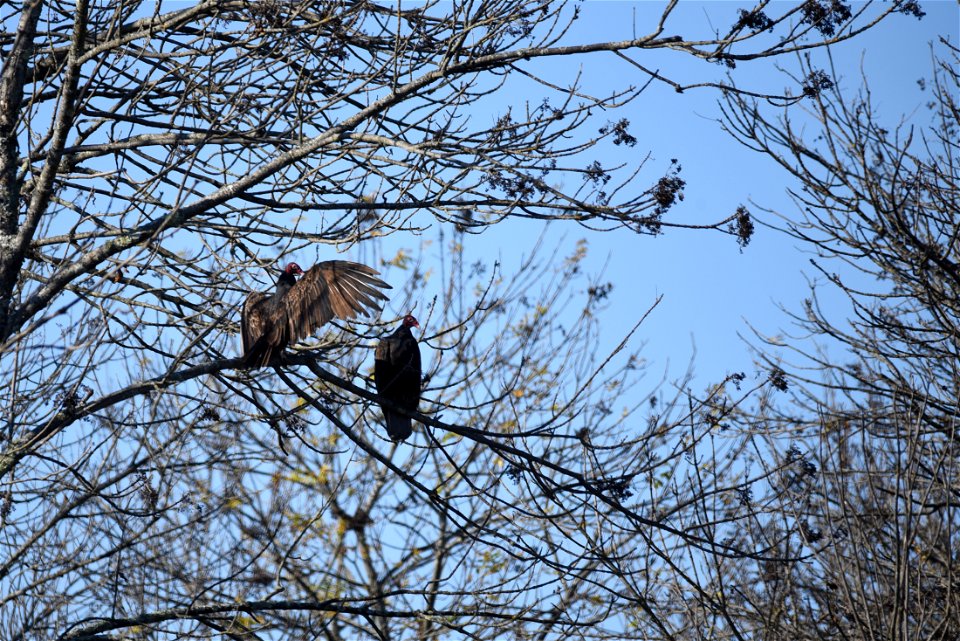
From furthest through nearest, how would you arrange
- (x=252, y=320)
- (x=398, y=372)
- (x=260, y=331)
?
(x=398, y=372) → (x=252, y=320) → (x=260, y=331)

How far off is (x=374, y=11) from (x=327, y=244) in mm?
1296

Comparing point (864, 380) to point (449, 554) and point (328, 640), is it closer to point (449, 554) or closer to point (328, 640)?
point (449, 554)

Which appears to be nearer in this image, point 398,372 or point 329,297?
point 329,297

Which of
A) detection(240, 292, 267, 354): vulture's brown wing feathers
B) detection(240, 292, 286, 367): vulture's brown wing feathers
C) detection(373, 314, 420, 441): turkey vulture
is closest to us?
detection(240, 292, 286, 367): vulture's brown wing feathers

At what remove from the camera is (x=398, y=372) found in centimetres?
553

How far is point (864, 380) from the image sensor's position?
5.70m

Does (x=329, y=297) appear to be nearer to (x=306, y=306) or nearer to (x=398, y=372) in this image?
(x=306, y=306)

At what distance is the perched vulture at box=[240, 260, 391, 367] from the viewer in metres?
4.33

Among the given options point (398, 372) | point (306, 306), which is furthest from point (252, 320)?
point (398, 372)

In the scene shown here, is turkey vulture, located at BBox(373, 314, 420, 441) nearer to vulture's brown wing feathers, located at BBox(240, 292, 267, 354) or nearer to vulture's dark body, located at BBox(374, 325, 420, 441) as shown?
vulture's dark body, located at BBox(374, 325, 420, 441)

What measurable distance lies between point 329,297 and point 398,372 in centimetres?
116

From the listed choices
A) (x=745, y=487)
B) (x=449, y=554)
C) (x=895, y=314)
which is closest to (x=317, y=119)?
(x=745, y=487)

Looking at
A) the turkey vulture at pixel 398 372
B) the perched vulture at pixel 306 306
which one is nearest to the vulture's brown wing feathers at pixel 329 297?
the perched vulture at pixel 306 306

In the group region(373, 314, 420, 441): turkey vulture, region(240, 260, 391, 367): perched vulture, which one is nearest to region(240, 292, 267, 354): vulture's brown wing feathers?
region(240, 260, 391, 367): perched vulture
